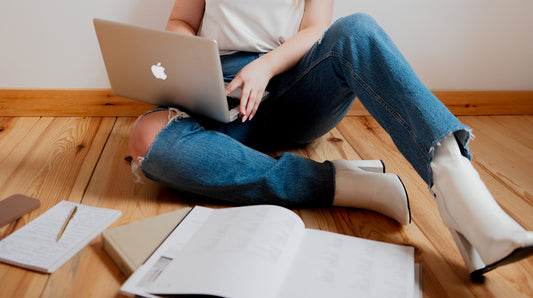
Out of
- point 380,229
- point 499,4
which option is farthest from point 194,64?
point 499,4

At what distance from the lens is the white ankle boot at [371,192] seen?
3.09 feet

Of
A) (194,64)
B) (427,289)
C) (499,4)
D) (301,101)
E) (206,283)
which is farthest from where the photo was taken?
(499,4)

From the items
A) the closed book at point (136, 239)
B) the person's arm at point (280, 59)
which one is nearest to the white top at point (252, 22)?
the person's arm at point (280, 59)

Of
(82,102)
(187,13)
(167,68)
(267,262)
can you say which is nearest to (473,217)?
(267,262)

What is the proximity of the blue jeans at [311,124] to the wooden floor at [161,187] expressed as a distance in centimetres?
9

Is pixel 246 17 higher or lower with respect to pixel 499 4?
higher

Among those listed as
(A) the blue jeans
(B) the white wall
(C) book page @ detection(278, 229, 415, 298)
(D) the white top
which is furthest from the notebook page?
(B) the white wall

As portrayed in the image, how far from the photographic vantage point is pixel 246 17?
1200 mm

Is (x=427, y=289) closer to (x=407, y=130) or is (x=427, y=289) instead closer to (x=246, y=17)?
(x=407, y=130)

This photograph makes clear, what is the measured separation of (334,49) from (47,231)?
2.24ft

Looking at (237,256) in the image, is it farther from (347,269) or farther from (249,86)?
A: (249,86)

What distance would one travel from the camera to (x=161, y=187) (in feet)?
3.65

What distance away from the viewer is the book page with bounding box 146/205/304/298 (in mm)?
627

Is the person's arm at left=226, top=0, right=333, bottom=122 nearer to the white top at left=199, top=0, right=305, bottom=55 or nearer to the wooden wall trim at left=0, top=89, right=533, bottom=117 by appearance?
the white top at left=199, top=0, right=305, bottom=55
